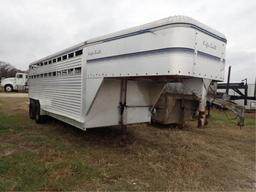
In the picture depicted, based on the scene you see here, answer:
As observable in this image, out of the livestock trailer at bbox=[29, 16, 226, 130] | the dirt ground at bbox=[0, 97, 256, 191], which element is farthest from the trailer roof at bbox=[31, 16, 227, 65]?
the dirt ground at bbox=[0, 97, 256, 191]

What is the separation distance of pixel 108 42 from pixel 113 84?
3.00 ft

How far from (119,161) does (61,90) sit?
289 centimetres

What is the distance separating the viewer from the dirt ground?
152 inches

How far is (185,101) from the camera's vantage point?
8695 mm

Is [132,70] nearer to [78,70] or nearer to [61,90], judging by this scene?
[78,70]

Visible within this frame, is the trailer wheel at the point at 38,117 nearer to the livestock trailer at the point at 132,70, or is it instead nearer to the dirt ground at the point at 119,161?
the dirt ground at the point at 119,161

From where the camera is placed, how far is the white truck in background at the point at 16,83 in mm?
25656

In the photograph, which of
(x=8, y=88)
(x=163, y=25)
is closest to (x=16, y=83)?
(x=8, y=88)

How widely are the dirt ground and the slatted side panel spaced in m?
0.81

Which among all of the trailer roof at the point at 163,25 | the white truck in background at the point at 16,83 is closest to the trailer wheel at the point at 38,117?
the trailer roof at the point at 163,25

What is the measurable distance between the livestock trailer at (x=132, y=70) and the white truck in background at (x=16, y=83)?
19946mm

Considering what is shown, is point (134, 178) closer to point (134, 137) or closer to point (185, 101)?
point (134, 137)

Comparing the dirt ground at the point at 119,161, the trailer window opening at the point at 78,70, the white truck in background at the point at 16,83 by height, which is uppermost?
the trailer window opening at the point at 78,70

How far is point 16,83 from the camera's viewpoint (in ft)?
84.8
